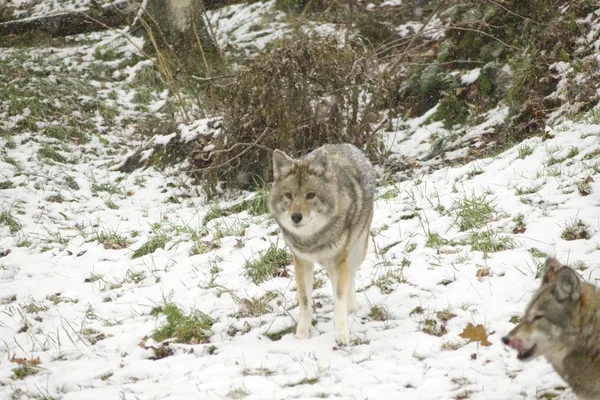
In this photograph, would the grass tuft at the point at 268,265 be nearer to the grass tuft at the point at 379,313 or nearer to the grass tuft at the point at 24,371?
the grass tuft at the point at 379,313

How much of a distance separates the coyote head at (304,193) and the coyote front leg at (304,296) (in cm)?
36

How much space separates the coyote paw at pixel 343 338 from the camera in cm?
434

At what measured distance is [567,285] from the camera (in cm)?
302

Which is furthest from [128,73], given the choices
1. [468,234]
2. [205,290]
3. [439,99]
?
[468,234]

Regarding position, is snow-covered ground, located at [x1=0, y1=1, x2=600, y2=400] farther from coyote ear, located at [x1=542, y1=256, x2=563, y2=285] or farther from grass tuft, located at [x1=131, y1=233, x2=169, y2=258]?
coyote ear, located at [x1=542, y1=256, x2=563, y2=285]

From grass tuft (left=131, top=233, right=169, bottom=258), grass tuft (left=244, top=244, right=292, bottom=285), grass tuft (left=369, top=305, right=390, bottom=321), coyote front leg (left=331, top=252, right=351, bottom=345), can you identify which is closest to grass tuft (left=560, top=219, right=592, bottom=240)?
grass tuft (left=369, top=305, right=390, bottom=321)

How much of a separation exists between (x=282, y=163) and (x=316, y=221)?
23.0 inches

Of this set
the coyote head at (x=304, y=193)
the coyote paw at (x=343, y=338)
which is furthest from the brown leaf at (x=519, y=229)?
the coyote paw at (x=343, y=338)

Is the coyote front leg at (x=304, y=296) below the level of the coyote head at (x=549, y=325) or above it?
below

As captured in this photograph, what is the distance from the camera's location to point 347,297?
15.5 feet

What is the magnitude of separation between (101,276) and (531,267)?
4.59m

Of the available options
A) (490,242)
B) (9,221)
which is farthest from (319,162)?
(9,221)

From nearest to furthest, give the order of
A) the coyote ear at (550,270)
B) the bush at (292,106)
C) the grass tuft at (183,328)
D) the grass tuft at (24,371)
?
the coyote ear at (550,270) → the grass tuft at (24,371) → the grass tuft at (183,328) → the bush at (292,106)

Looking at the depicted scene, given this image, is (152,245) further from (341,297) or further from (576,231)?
(576,231)
